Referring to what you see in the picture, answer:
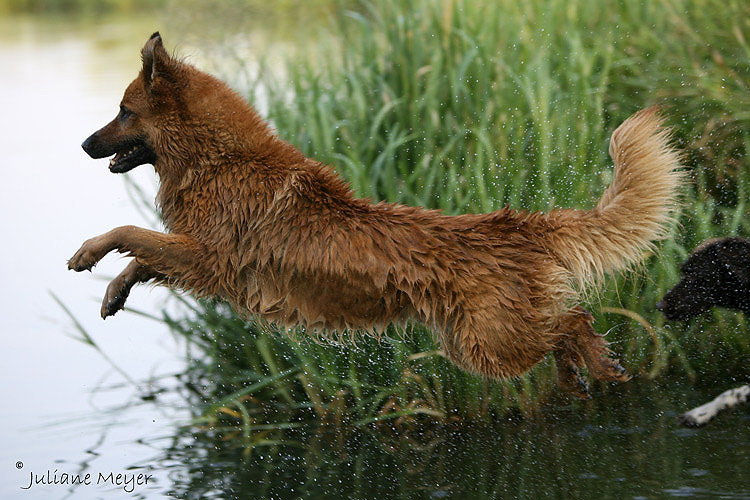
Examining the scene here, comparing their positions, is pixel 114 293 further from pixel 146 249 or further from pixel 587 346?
pixel 587 346

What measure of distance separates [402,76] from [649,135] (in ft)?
8.02

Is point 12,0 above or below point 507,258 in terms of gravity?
above

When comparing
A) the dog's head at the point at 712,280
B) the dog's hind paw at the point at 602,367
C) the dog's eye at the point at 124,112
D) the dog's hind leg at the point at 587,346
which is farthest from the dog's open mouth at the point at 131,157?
the dog's head at the point at 712,280

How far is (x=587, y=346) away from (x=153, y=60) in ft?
7.37

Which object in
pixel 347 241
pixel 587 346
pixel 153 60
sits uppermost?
pixel 153 60

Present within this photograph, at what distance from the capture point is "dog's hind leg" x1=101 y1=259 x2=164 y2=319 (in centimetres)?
399

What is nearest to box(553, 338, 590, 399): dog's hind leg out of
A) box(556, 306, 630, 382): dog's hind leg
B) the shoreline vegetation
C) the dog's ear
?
box(556, 306, 630, 382): dog's hind leg

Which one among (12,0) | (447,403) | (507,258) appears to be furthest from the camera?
(12,0)

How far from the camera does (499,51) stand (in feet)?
20.4

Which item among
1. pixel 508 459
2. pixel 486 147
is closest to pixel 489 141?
pixel 486 147

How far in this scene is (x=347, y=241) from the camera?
379cm

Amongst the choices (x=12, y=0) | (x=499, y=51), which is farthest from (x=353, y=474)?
(x=12, y=0)

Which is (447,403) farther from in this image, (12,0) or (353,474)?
(12,0)

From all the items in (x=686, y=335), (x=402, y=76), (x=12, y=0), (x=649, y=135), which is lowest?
(x=686, y=335)
